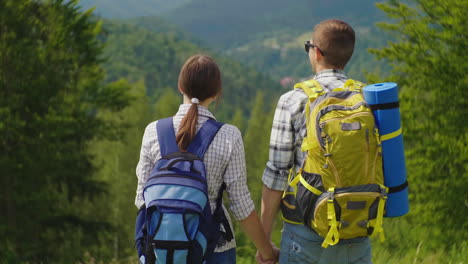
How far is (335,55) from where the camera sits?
7.50 ft

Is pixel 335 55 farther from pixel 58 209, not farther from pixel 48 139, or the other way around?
pixel 58 209

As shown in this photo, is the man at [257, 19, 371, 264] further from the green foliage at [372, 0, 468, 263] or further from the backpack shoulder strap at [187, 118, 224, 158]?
the green foliage at [372, 0, 468, 263]

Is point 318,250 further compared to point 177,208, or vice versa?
point 318,250

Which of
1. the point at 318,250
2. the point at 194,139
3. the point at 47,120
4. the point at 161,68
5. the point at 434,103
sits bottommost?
the point at 161,68

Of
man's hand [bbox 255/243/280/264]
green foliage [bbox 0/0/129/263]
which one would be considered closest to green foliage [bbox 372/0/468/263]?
man's hand [bbox 255/243/280/264]

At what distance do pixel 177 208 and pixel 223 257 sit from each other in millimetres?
419

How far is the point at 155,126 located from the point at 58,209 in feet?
52.2

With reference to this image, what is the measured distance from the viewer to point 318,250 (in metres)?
2.23

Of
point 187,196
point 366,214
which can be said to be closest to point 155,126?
point 187,196

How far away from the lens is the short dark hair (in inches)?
88.7

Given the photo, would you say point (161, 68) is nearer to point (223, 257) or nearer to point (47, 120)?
point (47, 120)

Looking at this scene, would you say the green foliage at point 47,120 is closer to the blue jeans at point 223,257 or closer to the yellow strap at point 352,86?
the blue jeans at point 223,257

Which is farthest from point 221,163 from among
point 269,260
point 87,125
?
point 87,125

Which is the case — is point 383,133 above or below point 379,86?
below
